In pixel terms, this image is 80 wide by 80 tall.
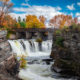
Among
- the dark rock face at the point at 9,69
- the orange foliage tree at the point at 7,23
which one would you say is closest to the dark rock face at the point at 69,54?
the dark rock face at the point at 9,69

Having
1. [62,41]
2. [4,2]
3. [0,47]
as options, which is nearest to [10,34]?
[4,2]

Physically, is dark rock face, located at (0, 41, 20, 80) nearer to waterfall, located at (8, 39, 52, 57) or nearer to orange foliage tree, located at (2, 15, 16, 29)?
waterfall, located at (8, 39, 52, 57)

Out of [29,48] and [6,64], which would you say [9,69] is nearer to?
[6,64]

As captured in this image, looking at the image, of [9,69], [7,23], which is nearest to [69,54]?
[9,69]

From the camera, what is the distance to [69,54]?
12.6 metres

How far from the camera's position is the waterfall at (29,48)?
72.0 ft

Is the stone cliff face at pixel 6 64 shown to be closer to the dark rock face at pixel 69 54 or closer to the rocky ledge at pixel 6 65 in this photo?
the rocky ledge at pixel 6 65

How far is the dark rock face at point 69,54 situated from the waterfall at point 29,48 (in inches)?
352

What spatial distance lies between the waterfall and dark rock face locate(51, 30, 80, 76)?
8.95 m

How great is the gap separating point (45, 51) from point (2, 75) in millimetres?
16883

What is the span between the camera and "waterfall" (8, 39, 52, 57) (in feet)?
72.0

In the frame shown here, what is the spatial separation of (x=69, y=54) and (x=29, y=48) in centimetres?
1163

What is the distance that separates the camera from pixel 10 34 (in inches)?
1303

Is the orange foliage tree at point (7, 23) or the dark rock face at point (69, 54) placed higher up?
the orange foliage tree at point (7, 23)
